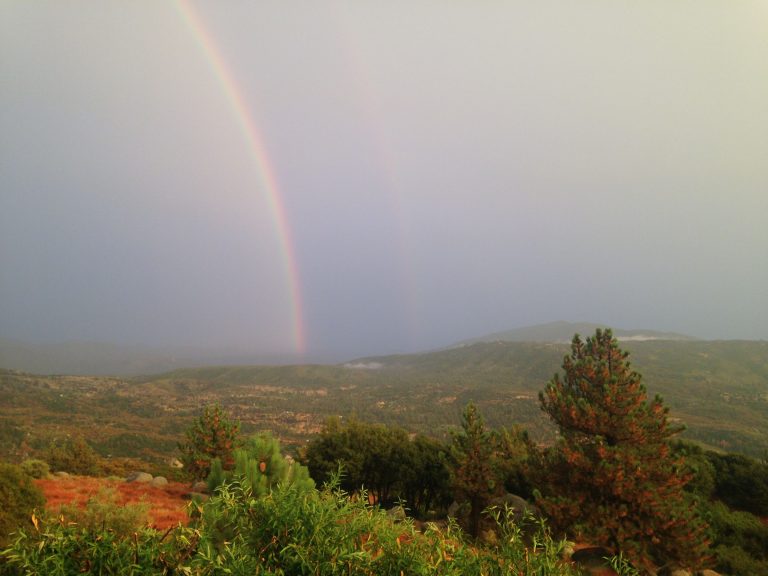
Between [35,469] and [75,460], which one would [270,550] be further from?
[75,460]

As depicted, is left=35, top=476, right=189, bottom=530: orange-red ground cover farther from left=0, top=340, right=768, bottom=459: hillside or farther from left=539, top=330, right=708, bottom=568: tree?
left=0, top=340, right=768, bottom=459: hillside

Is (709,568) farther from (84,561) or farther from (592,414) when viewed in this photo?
(84,561)

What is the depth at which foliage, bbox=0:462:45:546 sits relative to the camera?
11359 mm

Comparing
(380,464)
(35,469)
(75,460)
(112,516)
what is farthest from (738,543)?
(75,460)

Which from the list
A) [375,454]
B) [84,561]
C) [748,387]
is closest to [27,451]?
[375,454]

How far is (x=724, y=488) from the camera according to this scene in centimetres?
2897

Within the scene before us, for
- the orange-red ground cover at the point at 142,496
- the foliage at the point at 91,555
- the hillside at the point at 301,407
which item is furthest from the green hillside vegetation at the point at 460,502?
the hillside at the point at 301,407

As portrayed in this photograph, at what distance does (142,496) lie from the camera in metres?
15.3

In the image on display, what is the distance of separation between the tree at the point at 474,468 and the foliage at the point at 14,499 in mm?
17555

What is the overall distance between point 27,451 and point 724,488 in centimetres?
7904

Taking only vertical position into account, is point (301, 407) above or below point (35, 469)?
below

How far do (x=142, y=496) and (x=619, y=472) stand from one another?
18.7m

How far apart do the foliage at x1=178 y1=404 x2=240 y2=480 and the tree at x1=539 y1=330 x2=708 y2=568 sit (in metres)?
17.8

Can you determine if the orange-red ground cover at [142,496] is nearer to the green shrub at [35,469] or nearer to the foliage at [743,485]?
the green shrub at [35,469]
